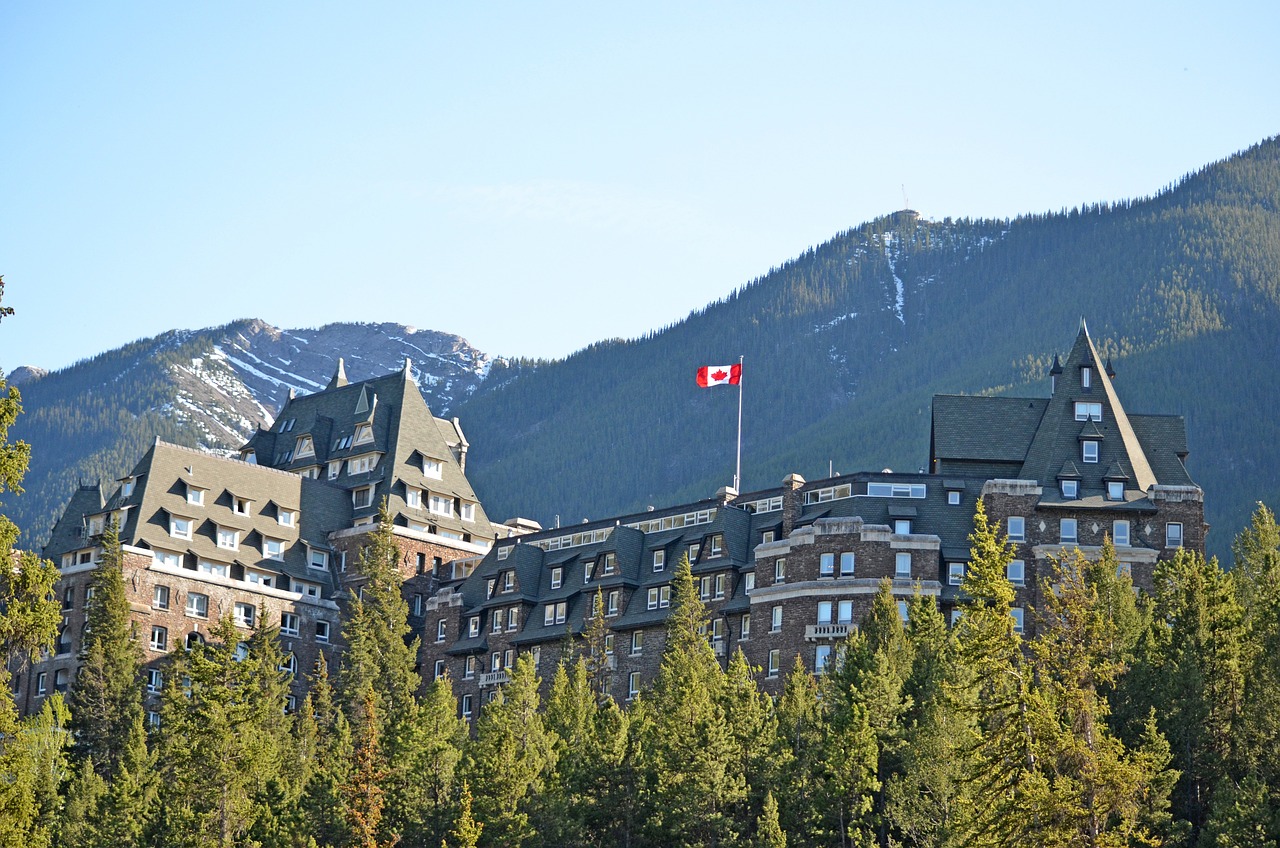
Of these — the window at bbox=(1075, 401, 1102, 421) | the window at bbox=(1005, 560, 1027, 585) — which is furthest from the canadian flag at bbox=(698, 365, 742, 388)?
the window at bbox=(1005, 560, 1027, 585)

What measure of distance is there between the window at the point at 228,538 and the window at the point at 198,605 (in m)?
4.56

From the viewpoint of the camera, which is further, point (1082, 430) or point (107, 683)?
point (1082, 430)

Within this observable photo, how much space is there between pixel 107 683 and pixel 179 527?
853 inches

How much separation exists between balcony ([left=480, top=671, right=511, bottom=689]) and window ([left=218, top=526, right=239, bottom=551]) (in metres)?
20.8

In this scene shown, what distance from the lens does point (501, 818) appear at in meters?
83.2

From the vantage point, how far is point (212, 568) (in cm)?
→ 13738

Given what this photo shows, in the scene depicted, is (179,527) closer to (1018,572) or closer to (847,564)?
(847,564)

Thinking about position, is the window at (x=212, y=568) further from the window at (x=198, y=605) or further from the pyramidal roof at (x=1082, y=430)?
the pyramidal roof at (x=1082, y=430)

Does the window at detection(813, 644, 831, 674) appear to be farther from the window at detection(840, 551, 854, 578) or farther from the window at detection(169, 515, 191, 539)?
A: the window at detection(169, 515, 191, 539)

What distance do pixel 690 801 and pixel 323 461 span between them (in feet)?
254

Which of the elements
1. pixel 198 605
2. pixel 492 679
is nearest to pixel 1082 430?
pixel 492 679

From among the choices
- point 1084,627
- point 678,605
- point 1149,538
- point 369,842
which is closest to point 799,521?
point 678,605

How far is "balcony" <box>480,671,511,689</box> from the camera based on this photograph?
12888 centimetres

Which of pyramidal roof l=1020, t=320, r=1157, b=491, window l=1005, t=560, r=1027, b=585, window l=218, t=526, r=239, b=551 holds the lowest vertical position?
window l=1005, t=560, r=1027, b=585
